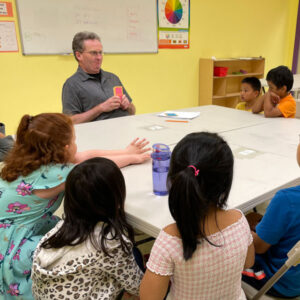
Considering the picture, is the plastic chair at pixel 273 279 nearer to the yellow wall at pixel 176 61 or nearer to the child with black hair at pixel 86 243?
the child with black hair at pixel 86 243

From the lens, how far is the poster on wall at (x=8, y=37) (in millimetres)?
3003

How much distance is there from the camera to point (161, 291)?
0.78 meters

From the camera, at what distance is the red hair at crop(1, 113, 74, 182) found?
3.49 ft

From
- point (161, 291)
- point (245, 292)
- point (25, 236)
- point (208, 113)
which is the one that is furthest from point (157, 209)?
point (208, 113)

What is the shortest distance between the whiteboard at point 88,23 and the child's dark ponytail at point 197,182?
3.03 metres

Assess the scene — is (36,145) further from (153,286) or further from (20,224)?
(153,286)

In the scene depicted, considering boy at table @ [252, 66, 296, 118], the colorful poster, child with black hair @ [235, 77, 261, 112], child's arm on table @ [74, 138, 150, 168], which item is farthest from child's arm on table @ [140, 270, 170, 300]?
the colorful poster

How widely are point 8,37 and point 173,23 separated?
2.34m

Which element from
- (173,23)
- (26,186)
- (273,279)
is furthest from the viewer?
(173,23)

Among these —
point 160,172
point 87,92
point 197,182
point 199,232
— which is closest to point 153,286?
point 199,232

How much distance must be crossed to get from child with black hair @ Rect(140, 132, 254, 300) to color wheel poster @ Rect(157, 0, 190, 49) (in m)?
3.86

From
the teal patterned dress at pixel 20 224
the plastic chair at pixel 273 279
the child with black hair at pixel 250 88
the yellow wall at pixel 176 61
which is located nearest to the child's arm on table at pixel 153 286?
the plastic chair at pixel 273 279

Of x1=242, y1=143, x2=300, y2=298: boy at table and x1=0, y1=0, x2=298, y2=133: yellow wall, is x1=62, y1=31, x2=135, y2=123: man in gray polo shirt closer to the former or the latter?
x1=0, y1=0, x2=298, y2=133: yellow wall

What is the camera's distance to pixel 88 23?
3.52 meters
